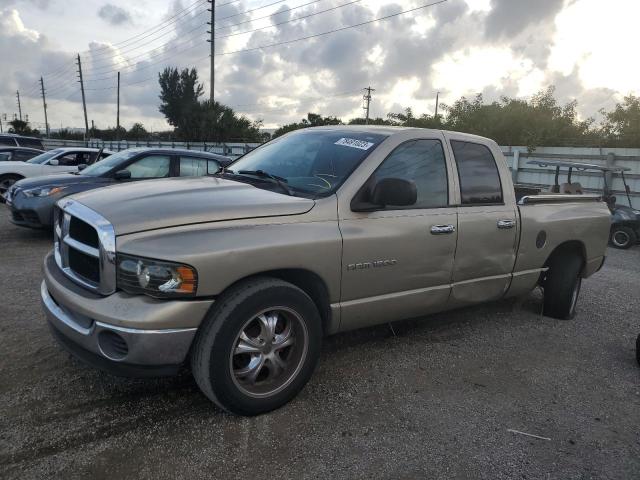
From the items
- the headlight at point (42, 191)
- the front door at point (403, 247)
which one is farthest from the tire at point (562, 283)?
the headlight at point (42, 191)

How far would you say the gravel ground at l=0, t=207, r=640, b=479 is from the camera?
259 cm

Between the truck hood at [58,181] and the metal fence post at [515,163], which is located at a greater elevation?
the metal fence post at [515,163]

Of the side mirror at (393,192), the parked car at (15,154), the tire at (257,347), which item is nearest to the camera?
the tire at (257,347)

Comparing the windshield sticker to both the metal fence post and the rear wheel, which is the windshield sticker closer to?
the rear wheel

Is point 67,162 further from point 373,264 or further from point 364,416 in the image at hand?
point 364,416

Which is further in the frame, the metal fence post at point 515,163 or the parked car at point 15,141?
the parked car at point 15,141

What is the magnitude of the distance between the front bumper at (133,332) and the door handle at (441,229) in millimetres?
1823

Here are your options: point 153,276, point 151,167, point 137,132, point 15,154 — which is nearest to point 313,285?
point 153,276

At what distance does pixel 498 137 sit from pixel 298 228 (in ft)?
83.6

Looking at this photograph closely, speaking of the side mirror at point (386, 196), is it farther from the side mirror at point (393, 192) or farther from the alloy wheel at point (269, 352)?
the alloy wheel at point (269, 352)

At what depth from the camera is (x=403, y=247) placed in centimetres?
354

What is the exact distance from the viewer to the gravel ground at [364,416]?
2.59 metres

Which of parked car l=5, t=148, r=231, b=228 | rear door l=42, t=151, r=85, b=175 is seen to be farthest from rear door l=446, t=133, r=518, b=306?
rear door l=42, t=151, r=85, b=175

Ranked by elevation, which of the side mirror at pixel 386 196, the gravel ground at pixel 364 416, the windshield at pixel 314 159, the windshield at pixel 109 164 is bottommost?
the gravel ground at pixel 364 416
